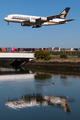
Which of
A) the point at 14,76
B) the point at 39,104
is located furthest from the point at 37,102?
the point at 14,76

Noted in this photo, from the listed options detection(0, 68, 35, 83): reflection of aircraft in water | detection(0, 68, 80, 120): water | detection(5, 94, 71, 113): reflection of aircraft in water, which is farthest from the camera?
detection(0, 68, 35, 83): reflection of aircraft in water

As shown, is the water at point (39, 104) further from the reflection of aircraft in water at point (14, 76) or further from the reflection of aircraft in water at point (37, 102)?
the reflection of aircraft in water at point (14, 76)

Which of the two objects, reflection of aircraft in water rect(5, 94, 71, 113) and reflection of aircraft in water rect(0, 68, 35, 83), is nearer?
reflection of aircraft in water rect(5, 94, 71, 113)

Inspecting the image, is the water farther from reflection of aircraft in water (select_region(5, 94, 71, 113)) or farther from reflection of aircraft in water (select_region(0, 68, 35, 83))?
reflection of aircraft in water (select_region(0, 68, 35, 83))

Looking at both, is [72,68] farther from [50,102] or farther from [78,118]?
[78,118]

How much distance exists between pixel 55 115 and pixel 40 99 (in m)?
8.91

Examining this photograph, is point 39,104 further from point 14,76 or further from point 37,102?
point 14,76

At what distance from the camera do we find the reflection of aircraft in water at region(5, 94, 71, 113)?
34.0 meters

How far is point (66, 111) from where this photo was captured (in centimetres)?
3144

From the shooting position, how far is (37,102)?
A: 36.1 m

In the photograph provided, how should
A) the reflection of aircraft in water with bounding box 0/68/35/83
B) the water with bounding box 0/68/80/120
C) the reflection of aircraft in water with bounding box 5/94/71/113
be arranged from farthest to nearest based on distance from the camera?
the reflection of aircraft in water with bounding box 0/68/35/83, the reflection of aircraft in water with bounding box 5/94/71/113, the water with bounding box 0/68/80/120

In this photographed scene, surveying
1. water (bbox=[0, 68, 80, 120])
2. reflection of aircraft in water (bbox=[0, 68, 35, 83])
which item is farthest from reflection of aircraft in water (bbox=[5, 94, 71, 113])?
reflection of aircraft in water (bbox=[0, 68, 35, 83])

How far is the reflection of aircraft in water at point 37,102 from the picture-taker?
Result: 3402 centimetres

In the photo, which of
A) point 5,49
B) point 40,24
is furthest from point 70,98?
point 5,49
